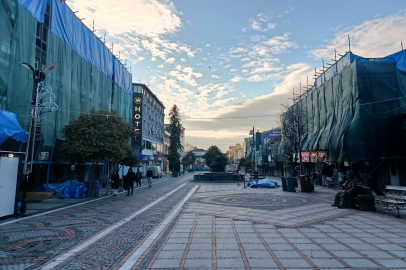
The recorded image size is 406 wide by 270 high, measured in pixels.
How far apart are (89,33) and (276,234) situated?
2515 cm

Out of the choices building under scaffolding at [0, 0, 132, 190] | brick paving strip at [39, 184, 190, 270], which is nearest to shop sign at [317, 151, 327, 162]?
brick paving strip at [39, 184, 190, 270]

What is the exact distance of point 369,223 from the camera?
8.59 meters

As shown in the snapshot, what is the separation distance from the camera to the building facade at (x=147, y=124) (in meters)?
45.2

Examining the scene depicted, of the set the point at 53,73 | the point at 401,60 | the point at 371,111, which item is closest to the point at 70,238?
the point at 53,73

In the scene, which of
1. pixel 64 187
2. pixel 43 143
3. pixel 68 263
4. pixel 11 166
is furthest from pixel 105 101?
pixel 68 263

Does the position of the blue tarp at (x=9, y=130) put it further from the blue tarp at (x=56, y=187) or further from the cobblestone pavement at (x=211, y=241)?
the blue tarp at (x=56, y=187)

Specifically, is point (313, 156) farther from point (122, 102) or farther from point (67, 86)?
point (67, 86)

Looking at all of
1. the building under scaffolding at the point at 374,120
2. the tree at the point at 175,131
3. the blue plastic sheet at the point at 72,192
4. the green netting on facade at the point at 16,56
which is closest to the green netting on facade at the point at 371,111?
the building under scaffolding at the point at 374,120

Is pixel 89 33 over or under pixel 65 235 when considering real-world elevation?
over

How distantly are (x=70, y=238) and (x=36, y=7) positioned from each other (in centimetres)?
1721

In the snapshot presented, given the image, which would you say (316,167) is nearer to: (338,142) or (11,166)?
(338,142)

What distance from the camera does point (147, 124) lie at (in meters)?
51.6

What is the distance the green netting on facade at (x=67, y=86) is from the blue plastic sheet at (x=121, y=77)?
4.95 meters

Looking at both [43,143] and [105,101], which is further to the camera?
[105,101]
